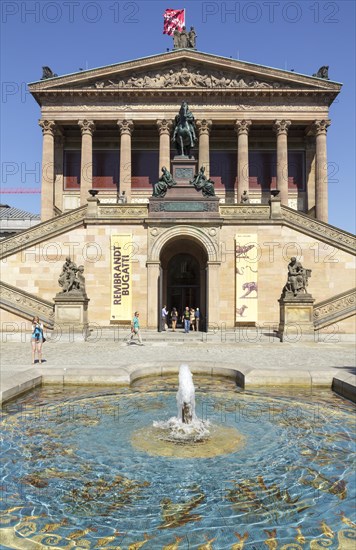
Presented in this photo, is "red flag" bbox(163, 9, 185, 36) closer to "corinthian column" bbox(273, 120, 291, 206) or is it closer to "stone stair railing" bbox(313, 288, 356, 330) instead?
"corinthian column" bbox(273, 120, 291, 206)

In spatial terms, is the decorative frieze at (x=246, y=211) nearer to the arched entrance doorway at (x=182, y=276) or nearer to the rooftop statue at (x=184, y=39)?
the arched entrance doorway at (x=182, y=276)

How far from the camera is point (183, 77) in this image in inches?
1753

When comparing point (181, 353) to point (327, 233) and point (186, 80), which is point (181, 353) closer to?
point (327, 233)

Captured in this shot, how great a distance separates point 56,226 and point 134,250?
18.9 feet

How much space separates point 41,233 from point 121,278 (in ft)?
20.5

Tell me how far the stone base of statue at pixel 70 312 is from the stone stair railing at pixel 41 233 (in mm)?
6887

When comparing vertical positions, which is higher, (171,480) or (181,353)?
(181,353)

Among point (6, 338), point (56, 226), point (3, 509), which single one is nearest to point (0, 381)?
point (3, 509)

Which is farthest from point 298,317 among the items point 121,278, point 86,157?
point 86,157

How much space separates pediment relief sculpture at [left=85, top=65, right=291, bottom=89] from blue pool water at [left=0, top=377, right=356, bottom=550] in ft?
136

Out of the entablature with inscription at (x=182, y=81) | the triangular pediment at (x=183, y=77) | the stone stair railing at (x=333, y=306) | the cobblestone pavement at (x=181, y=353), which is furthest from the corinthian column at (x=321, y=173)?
the cobblestone pavement at (x=181, y=353)

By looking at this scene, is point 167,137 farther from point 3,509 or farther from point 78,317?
point 3,509

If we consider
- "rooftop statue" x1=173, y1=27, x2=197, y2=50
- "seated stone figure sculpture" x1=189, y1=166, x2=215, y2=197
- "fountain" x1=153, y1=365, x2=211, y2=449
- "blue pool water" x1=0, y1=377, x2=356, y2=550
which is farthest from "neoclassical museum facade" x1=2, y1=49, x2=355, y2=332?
"fountain" x1=153, y1=365, x2=211, y2=449

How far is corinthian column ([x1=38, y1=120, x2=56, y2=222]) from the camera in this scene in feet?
142
